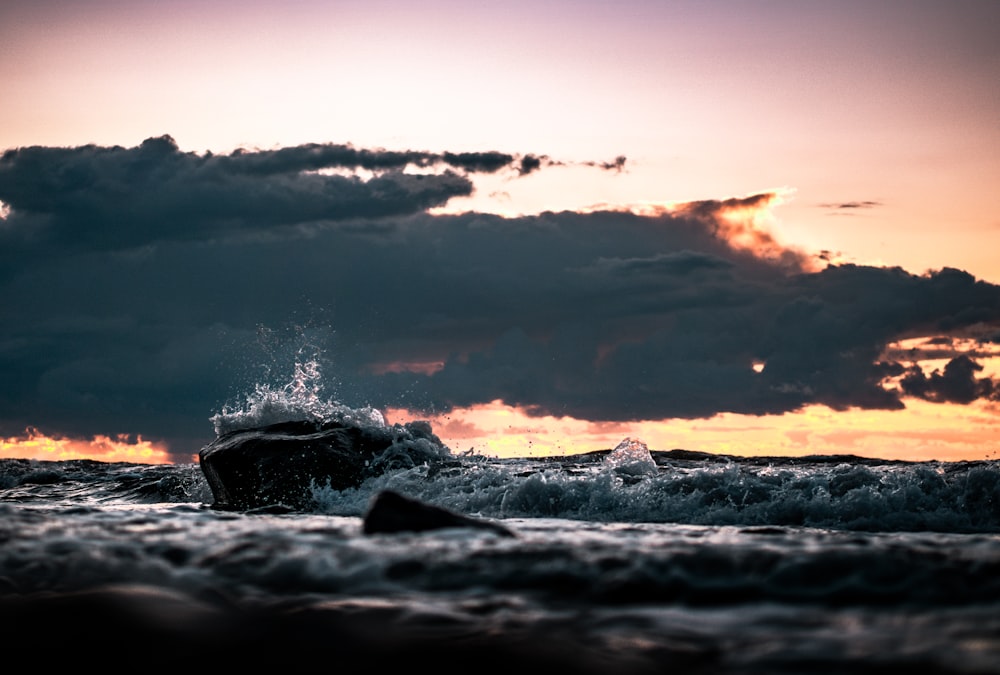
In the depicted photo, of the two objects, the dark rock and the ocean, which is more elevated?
the dark rock

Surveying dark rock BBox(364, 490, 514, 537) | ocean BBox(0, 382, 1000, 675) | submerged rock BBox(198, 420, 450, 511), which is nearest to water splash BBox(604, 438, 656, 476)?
submerged rock BBox(198, 420, 450, 511)

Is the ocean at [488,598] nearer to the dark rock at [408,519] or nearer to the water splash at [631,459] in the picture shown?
the dark rock at [408,519]

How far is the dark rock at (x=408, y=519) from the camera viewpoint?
5660mm

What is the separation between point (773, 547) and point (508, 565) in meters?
1.71

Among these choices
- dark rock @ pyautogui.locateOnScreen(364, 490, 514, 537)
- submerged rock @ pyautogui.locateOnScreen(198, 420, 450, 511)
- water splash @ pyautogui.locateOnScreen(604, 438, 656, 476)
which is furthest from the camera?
water splash @ pyautogui.locateOnScreen(604, 438, 656, 476)

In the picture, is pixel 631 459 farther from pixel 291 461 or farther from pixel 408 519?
pixel 408 519

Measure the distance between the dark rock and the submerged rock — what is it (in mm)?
4838

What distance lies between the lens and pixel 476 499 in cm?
1043

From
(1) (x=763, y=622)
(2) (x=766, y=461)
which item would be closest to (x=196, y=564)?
(1) (x=763, y=622)

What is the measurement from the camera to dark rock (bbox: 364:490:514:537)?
18.6 ft

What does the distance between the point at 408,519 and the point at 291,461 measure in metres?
5.93

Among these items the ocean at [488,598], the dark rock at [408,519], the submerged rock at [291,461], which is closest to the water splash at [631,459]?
the submerged rock at [291,461]

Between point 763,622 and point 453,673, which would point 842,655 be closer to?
point 763,622

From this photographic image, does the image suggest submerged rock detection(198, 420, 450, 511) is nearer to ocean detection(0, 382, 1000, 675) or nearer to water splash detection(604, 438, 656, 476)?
water splash detection(604, 438, 656, 476)
